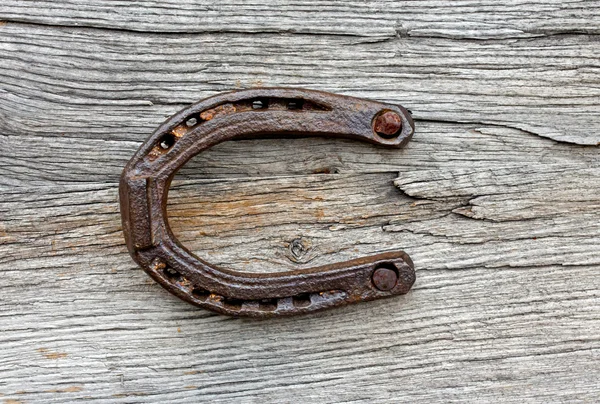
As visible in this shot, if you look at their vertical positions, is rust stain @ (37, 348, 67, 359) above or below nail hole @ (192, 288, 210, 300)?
below

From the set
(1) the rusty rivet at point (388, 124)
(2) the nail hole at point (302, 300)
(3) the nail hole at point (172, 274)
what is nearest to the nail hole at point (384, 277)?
(2) the nail hole at point (302, 300)

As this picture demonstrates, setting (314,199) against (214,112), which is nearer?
(214,112)

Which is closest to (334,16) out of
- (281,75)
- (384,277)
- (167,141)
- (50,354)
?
(281,75)

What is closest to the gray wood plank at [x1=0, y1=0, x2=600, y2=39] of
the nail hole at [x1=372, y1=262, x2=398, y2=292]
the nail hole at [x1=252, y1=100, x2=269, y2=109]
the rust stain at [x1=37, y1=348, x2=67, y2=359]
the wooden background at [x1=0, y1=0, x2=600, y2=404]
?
the wooden background at [x1=0, y1=0, x2=600, y2=404]

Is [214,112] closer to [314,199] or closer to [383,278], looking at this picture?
[314,199]

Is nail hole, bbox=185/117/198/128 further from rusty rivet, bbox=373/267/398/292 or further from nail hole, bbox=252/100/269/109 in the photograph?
rusty rivet, bbox=373/267/398/292

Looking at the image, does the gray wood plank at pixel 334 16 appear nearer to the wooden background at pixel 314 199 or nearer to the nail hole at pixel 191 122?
the wooden background at pixel 314 199

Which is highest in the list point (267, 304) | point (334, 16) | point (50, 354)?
point (334, 16)
